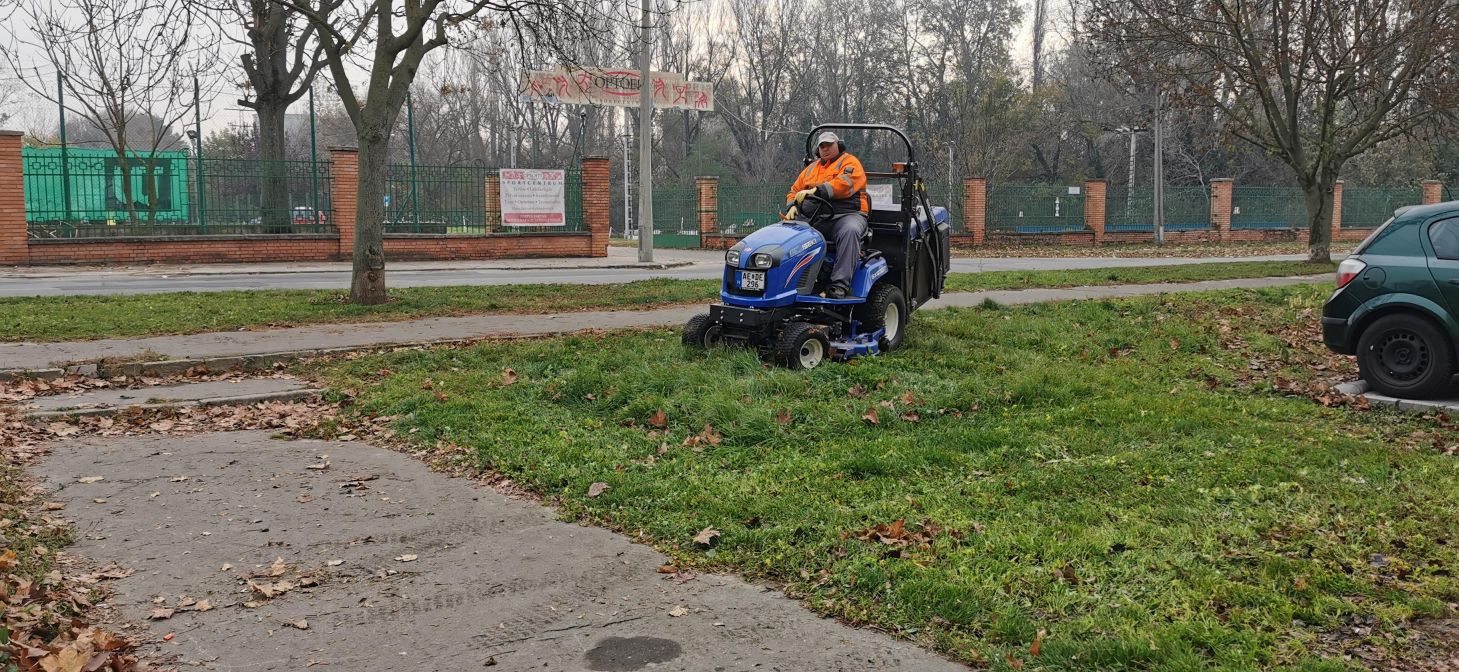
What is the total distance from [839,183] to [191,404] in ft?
17.7

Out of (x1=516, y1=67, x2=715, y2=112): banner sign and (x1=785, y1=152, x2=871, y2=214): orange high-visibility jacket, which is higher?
(x1=516, y1=67, x2=715, y2=112): banner sign

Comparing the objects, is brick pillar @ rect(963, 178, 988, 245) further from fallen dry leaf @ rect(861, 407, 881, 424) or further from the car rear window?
fallen dry leaf @ rect(861, 407, 881, 424)

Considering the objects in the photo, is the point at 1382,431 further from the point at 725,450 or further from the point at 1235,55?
the point at 1235,55

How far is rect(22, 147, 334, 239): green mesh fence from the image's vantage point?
2553 cm

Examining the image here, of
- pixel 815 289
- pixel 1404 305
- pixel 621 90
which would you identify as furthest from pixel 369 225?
pixel 621 90

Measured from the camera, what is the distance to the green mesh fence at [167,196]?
2553 centimetres

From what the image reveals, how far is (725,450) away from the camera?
22.0 feet

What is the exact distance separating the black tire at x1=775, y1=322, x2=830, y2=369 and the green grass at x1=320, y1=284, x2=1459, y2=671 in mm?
341

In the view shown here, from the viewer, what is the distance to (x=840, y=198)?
944 cm

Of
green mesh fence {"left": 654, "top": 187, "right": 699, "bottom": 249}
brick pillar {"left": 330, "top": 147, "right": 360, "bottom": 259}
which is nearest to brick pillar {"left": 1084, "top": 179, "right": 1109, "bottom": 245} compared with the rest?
green mesh fence {"left": 654, "top": 187, "right": 699, "bottom": 249}

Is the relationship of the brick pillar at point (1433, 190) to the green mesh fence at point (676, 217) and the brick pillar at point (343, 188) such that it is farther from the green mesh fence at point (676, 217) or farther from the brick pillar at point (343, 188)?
the brick pillar at point (343, 188)

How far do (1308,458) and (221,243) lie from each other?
2537 cm

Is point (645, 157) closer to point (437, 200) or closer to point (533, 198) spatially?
point (533, 198)

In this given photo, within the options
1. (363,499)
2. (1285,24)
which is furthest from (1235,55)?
(363,499)
